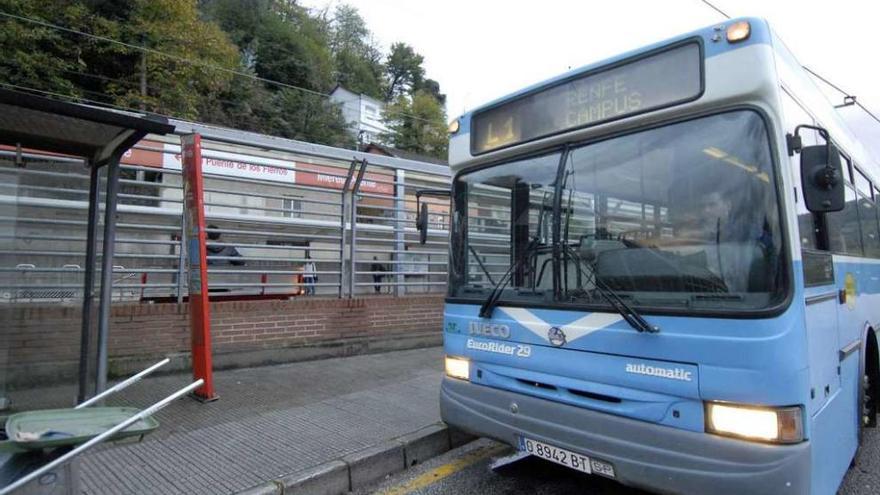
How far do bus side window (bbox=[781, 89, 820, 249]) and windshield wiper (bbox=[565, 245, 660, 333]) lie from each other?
89cm

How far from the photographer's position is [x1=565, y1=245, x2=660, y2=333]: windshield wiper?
2.83 m

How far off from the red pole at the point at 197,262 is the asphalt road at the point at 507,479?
2.33 metres

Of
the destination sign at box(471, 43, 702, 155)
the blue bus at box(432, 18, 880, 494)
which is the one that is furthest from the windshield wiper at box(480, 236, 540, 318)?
the destination sign at box(471, 43, 702, 155)

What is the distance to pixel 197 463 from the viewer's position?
3.93 metres

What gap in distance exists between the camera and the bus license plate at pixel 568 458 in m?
2.93

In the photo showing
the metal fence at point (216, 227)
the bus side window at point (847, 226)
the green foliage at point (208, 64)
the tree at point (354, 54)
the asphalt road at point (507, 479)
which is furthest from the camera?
the tree at point (354, 54)

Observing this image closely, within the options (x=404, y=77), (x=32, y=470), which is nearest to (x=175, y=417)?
(x=32, y=470)

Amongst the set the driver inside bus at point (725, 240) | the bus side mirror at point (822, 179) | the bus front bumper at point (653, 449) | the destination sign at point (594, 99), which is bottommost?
the bus front bumper at point (653, 449)

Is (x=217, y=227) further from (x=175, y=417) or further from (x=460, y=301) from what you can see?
(x=460, y=301)

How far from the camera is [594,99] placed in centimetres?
340

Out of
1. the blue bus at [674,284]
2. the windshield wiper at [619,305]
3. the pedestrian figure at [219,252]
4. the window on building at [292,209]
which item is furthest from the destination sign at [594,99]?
the pedestrian figure at [219,252]

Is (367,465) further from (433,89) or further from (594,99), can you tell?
(433,89)

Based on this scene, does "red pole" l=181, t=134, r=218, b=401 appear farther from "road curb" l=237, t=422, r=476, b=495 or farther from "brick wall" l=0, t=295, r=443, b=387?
"road curb" l=237, t=422, r=476, b=495

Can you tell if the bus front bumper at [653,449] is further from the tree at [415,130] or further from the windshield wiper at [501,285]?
the tree at [415,130]
